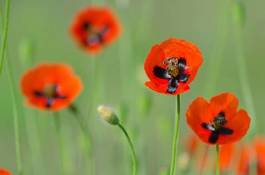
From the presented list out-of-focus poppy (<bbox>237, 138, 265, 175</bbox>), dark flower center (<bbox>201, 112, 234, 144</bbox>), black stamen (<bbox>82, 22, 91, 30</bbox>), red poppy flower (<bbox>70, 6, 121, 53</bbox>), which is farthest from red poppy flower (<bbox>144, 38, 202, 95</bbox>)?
black stamen (<bbox>82, 22, 91, 30</bbox>)

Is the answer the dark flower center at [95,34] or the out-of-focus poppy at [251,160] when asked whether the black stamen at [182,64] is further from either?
the dark flower center at [95,34]

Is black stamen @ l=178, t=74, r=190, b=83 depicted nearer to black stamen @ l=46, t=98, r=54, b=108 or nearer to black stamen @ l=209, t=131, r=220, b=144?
black stamen @ l=209, t=131, r=220, b=144

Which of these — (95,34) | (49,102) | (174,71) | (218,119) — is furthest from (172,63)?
(95,34)

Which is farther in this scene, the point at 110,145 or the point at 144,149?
the point at 110,145

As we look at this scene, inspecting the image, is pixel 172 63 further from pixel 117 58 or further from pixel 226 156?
pixel 117 58

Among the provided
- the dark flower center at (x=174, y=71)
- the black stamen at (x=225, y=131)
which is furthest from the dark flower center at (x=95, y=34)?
the black stamen at (x=225, y=131)

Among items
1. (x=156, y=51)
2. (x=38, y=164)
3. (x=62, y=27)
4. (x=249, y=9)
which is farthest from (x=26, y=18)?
(x=156, y=51)

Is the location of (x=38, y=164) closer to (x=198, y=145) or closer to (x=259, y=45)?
(x=198, y=145)
